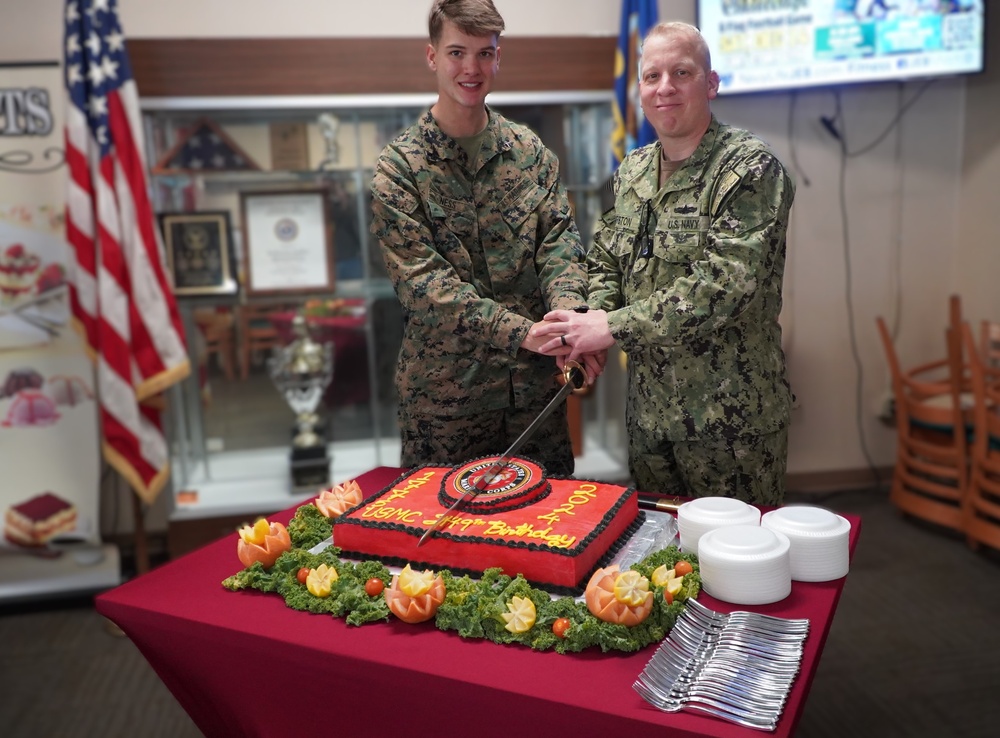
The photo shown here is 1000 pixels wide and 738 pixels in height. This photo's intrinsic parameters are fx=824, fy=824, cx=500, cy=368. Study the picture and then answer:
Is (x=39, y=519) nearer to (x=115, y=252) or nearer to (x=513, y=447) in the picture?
(x=115, y=252)

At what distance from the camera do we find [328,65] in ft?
10.2

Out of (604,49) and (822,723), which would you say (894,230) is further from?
(822,723)

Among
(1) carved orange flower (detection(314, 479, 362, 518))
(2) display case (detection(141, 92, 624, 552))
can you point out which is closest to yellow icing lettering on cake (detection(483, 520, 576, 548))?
(1) carved orange flower (detection(314, 479, 362, 518))

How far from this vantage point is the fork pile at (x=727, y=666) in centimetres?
94

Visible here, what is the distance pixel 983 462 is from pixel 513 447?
7.70 ft

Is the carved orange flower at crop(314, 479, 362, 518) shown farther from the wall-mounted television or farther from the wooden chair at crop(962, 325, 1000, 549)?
the wall-mounted television

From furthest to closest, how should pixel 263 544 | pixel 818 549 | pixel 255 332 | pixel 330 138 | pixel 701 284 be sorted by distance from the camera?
1. pixel 255 332
2. pixel 330 138
3. pixel 701 284
4. pixel 263 544
5. pixel 818 549

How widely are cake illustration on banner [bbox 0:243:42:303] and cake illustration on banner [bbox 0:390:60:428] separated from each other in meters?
0.36

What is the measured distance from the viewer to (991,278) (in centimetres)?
361

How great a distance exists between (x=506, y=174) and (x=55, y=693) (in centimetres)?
207

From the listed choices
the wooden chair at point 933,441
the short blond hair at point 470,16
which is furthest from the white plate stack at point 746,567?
the wooden chair at point 933,441

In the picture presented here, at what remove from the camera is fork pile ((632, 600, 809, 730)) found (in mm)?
936

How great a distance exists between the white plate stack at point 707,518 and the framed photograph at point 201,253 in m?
2.46

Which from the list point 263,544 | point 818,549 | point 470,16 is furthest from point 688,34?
point 263,544
